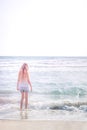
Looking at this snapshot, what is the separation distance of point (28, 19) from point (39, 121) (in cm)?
74

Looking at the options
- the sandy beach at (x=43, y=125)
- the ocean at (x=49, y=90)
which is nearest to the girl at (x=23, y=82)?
the ocean at (x=49, y=90)

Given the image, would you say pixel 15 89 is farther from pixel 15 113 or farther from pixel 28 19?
pixel 28 19

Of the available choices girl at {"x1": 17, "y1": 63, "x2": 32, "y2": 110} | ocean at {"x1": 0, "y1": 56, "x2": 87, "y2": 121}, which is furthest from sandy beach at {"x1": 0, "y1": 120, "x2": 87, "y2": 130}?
girl at {"x1": 17, "y1": 63, "x2": 32, "y2": 110}

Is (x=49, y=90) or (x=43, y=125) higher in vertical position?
(x=49, y=90)

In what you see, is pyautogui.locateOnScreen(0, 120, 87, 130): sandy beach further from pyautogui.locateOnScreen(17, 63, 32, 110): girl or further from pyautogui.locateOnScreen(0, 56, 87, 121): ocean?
pyautogui.locateOnScreen(17, 63, 32, 110): girl

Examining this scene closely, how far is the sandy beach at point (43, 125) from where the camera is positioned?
1773 mm

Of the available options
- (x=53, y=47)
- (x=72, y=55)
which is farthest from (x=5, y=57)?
(x=72, y=55)

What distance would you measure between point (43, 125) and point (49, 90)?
25cm

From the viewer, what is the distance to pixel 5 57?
1831 millimetres

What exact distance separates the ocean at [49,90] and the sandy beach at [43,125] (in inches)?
1.1

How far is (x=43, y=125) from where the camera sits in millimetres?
1787

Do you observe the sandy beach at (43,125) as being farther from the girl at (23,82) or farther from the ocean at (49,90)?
the girl at (23,82)

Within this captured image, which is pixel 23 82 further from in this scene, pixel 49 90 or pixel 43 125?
pixel 43 125

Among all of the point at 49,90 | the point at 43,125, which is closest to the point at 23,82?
the point at 49,90
